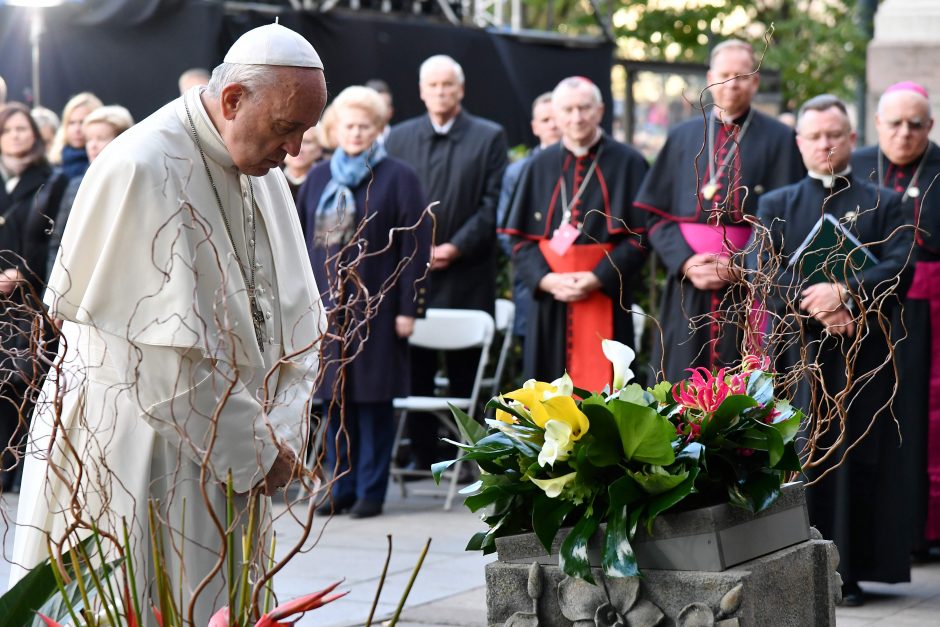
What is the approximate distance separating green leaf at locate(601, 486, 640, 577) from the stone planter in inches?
2.1

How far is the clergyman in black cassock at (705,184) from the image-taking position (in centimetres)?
765

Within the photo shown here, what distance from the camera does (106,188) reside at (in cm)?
346

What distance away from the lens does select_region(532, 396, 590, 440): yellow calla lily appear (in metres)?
2.97

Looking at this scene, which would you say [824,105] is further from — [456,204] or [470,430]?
[470,430]

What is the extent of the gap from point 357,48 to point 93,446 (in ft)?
38.4

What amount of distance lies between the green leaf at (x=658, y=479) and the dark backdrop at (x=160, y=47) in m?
10.0

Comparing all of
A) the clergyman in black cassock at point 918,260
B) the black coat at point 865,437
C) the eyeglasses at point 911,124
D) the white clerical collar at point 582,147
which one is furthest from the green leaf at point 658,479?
the white clerical collar at point 582,147

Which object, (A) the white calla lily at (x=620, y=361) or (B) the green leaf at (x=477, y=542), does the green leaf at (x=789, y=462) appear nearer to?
(A) the white calla lily at (x=620, y=361)

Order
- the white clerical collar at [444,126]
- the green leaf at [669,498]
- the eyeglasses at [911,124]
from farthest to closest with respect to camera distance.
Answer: the white clerical collar at [444,126]
the eyeglasses at [911,124]
the green leaf at [669,498]

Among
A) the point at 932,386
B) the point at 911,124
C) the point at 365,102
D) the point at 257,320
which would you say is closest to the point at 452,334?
the point at 365,102

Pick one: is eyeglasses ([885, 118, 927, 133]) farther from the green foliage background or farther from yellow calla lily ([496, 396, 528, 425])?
the green foliage background

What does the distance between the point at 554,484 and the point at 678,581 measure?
31 cm

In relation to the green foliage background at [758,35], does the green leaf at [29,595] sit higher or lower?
lower

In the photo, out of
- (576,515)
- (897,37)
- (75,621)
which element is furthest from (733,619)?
(897,37)
